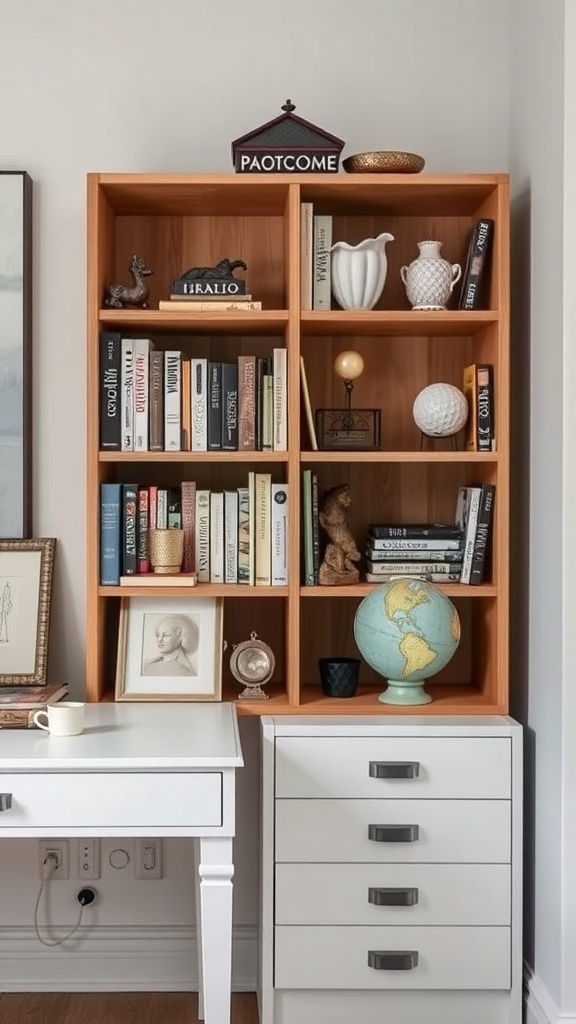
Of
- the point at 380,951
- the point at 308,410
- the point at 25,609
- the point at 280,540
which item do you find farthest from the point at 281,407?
the point at 380,951

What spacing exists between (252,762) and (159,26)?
A: 187 cm

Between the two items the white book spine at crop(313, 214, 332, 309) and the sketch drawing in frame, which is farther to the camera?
the sketch drawing in frame

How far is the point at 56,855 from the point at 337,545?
1.07m

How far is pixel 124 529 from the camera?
9.47ft

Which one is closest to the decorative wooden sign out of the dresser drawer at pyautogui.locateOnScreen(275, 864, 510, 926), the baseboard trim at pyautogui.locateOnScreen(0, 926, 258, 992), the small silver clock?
the small silver clock

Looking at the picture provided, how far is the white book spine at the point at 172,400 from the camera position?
288 centimetres

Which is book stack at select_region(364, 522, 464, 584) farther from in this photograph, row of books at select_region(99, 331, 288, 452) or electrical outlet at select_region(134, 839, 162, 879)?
electrical outlet at select_region(134, 839, 162, 879)

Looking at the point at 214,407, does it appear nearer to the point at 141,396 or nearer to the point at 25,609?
the point at 141,396

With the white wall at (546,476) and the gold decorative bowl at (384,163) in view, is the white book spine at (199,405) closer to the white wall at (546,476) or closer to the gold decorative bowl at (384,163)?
the gold decorative bowl at (384,163)

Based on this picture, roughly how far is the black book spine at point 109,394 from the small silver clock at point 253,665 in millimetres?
570

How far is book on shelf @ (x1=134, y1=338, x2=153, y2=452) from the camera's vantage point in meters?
2.87

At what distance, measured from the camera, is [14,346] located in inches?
119

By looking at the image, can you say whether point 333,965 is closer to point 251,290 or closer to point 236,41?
point 251,290

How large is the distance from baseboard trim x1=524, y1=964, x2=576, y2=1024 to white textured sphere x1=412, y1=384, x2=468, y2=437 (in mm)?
1256
